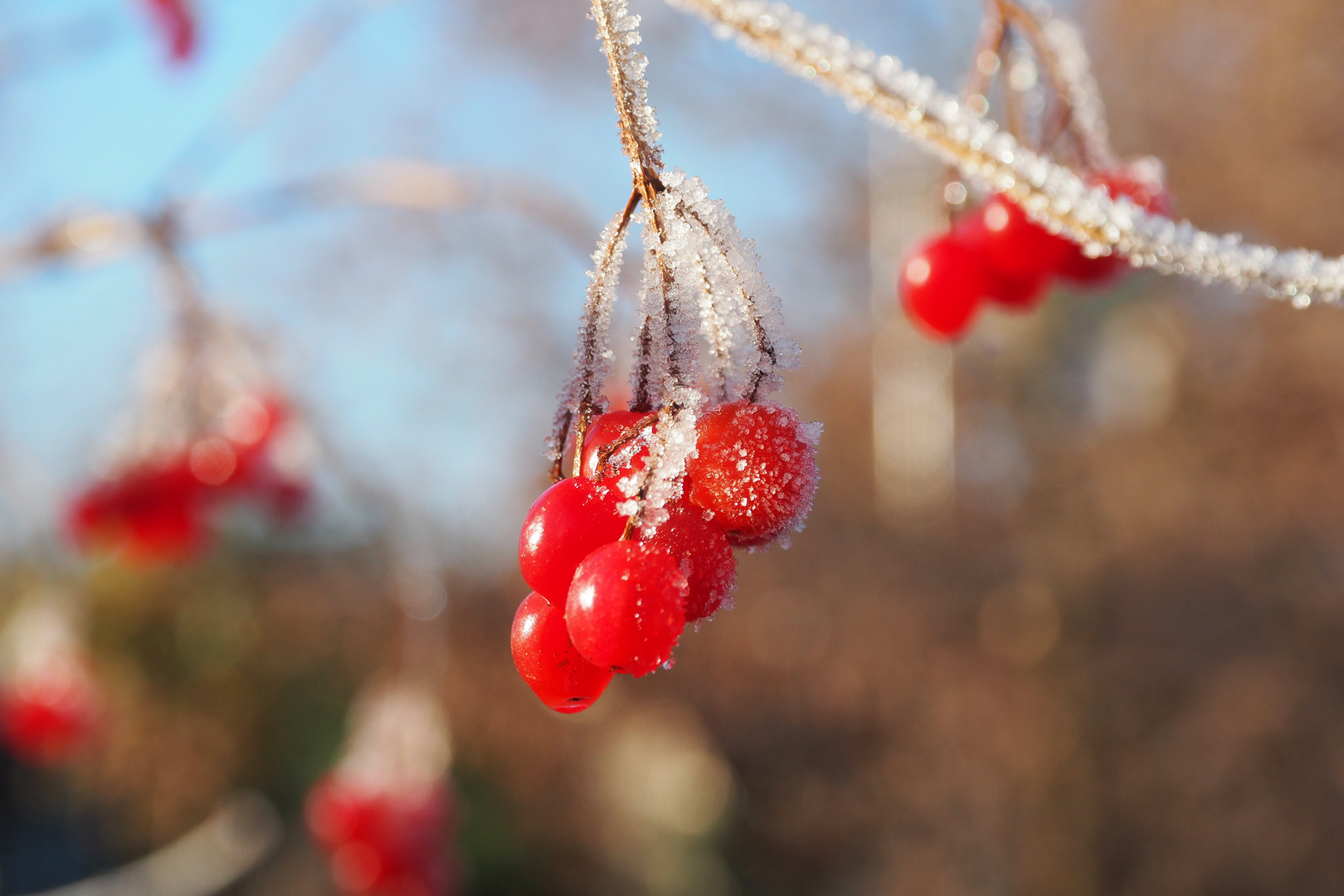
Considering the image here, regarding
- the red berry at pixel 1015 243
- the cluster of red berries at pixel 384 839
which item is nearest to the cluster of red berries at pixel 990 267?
the red berry at pixel 1015 243

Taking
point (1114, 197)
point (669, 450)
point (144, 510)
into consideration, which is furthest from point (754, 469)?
point (144, 510)

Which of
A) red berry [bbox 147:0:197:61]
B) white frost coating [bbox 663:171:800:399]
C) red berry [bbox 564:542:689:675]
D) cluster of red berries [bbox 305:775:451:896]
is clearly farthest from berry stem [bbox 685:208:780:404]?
cluster of red berries [bbox 305:775:451:896]

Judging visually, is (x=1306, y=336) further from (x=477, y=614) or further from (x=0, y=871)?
(x=0, y=871)

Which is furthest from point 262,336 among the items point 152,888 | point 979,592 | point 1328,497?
point 1328,497

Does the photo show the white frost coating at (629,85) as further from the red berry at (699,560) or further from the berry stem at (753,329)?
the red berry at (699,560)

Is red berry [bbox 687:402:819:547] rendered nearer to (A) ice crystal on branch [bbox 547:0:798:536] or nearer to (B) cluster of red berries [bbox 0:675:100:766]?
(A) ice crystal on branch [bbox 547:0:798:536]

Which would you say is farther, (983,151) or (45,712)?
(45,712)

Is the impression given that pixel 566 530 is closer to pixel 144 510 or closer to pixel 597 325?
pixel 597 325
